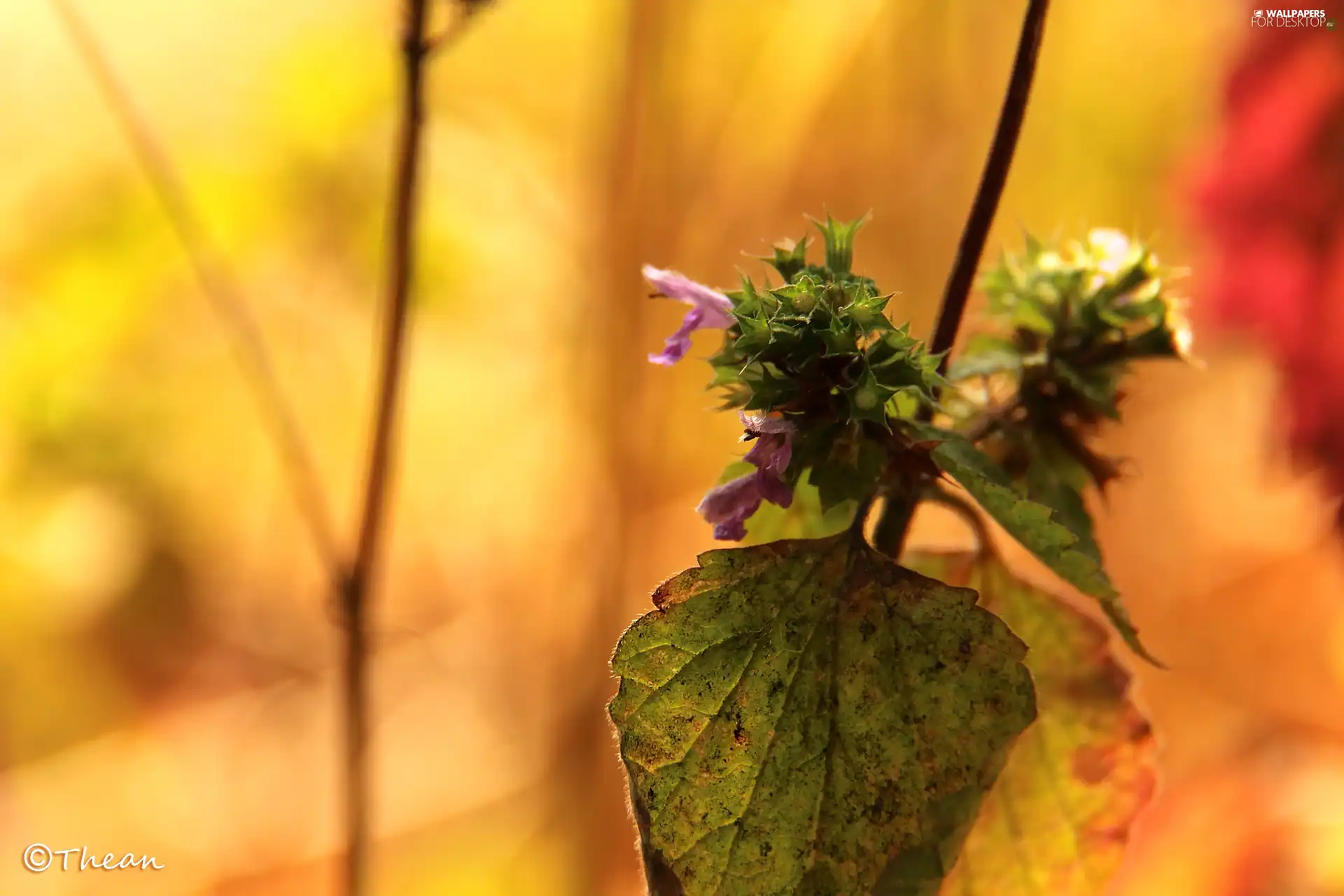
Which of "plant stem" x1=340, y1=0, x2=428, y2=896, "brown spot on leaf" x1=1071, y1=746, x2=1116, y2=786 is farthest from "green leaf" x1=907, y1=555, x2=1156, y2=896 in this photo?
"plant stem" x1=340, y1=0, x2=428, y2=896

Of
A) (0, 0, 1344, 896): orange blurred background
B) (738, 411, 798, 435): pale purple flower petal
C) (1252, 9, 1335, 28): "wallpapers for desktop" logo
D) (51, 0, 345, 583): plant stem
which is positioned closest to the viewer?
(738, 411, 798, 435): pale purple flower petal

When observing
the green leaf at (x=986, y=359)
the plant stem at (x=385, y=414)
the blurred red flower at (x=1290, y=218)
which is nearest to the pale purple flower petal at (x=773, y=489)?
the green leaf at (x=986, y=359)

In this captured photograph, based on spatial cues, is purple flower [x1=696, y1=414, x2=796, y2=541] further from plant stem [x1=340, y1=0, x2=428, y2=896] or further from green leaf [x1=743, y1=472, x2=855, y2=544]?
plant stem [x1=340, y1=0, x2=428, y2=896]

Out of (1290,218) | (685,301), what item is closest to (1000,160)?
(685,301)

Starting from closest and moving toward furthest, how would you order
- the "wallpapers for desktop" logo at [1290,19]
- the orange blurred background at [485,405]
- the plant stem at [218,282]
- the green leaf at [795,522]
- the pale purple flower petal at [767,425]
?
the pale purple flower petal at [767,425]
the green leaf at [795,522]
the plant stem at [218,282]
the "wallpapers for desktop" logo at [1290,19]
the orange blurred background at [485,405]

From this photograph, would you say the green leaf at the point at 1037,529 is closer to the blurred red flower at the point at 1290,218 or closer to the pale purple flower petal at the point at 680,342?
the pale purple flower petal at the point at 680,342

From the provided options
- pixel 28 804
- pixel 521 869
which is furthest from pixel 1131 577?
pixel 28 804

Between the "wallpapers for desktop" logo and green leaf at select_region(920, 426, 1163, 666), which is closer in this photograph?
green leaf at select_region(920, 426, 1163, 666)
